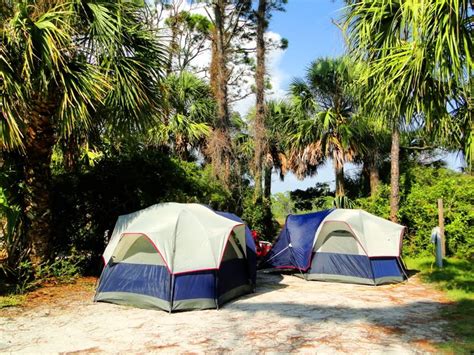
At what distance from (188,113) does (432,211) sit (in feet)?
32.7

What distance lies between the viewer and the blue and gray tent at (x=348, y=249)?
972cm

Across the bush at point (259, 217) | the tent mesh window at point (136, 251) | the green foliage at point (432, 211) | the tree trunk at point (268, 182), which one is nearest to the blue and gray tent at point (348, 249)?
the green foliage at point (432, 211)

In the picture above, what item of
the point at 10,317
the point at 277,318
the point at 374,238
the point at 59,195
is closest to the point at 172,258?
the point at 277,318

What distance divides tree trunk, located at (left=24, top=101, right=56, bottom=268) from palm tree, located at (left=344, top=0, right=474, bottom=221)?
224 inches

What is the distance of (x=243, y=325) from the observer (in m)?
6.30

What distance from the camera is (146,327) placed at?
620 centimetres

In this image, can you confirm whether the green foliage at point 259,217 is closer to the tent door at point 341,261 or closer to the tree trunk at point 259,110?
the tree trunk at point 259,110

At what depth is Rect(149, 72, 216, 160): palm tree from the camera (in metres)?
16.6

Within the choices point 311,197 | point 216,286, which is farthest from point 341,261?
point 311,197

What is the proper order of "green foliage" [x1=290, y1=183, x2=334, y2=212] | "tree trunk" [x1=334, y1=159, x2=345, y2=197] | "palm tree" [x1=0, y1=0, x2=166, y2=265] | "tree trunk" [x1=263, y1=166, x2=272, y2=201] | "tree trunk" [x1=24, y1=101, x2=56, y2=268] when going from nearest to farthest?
"palm tree" [x1=0, y1=0, x2=166, y2=265] < "tree trunk" [x1=24, y1=101, x2=56, y2=268] < "tree trunk" [x1=334, y1=159, x2=345, y2=197] < "green foliage" [x1=290, y1=183, x2=334, y2=212] < "tree trunk" [x1=263, y1=166, x2=272, y2=201]

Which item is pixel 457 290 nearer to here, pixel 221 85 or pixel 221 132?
pixel 221 132

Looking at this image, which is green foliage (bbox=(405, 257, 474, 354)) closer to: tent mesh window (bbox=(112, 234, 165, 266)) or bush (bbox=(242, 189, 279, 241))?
tent mesh window (bbox=(112, 234, 165, 266))

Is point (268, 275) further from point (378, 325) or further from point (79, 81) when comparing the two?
point (79, 81)

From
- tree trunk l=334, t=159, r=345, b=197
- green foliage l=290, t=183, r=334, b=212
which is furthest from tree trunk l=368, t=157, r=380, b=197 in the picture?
green foliage l=290, t=183, r=334, b=212
